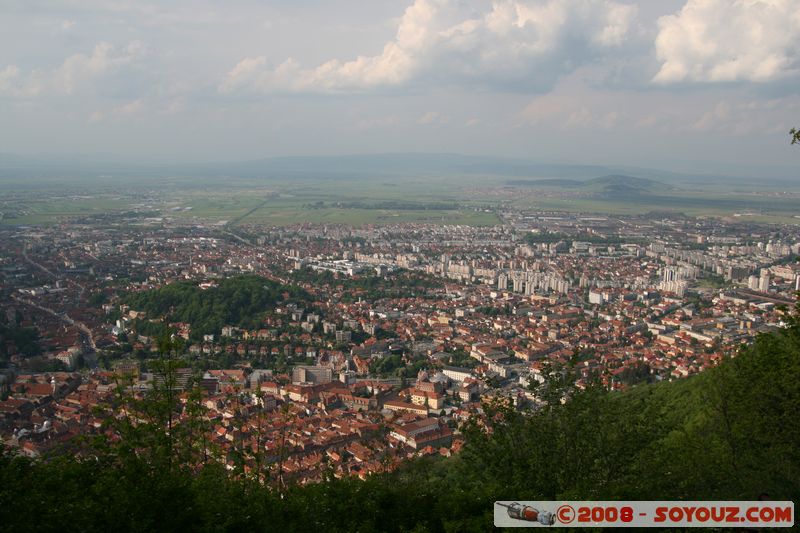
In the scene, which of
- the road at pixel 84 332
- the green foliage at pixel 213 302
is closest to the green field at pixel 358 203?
the road at pixel 84 332

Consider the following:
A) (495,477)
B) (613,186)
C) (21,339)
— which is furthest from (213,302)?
(613,186)

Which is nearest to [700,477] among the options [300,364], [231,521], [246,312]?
[231,521]

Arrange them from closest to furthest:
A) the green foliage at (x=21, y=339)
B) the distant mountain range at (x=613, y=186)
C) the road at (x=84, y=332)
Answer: the green foliage at (x=21, y=339), the road at (x=84, y=332), the distant mountain range at (x=613, y=186)

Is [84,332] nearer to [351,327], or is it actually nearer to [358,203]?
[351,327]

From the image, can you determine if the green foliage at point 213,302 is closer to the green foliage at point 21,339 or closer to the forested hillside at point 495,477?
the green foliage at point 21,339

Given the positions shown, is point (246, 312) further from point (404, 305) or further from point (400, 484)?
point (400, 484)
